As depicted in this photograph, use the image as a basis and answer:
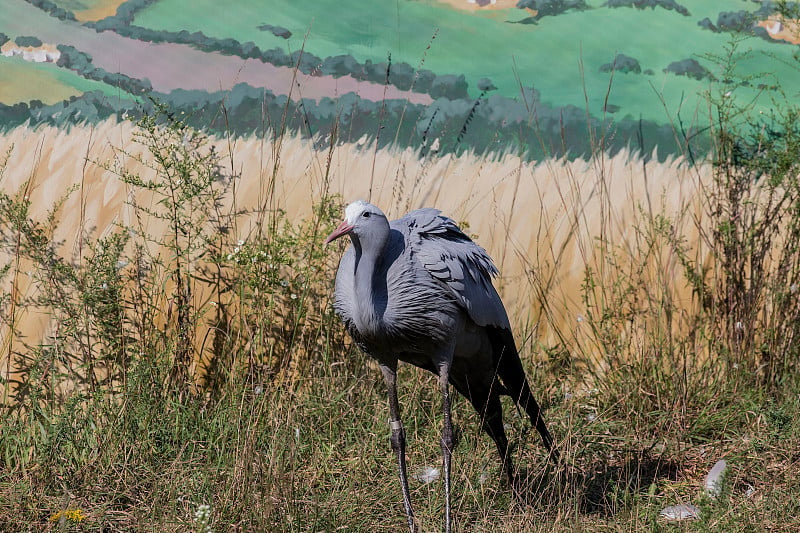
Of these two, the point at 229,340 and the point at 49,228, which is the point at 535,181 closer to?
the point at 229,340

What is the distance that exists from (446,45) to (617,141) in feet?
4.10

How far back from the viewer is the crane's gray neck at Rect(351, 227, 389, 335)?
10.5 feet

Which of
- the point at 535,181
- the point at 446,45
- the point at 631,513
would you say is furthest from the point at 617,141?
the point at 631,513

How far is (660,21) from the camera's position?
5.41 meters

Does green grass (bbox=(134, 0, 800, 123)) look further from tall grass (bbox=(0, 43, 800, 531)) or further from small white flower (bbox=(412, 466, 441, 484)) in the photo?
small white flower (bbox=(412, 466, 441, 484))

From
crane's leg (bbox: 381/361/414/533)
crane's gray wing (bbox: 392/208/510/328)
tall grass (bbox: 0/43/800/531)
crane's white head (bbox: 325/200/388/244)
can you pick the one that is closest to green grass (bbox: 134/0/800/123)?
tall grass (bbox: 0/43/800/531)

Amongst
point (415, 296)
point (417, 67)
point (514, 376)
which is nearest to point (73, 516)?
point (415, 296)

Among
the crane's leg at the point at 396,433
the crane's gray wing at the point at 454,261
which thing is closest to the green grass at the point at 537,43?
the crane's gray wing at the point at 454,261

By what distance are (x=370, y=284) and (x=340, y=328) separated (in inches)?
61.2

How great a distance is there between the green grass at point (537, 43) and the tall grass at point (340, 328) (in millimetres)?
398

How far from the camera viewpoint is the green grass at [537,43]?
203 inches

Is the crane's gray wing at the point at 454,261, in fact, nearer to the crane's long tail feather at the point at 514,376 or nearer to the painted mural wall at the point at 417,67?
the crane's long tail feather at the point at 514,376

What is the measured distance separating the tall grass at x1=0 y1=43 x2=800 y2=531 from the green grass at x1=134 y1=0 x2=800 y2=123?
15.7 inches

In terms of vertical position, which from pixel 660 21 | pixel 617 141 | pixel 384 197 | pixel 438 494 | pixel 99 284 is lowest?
pixel 438 494
